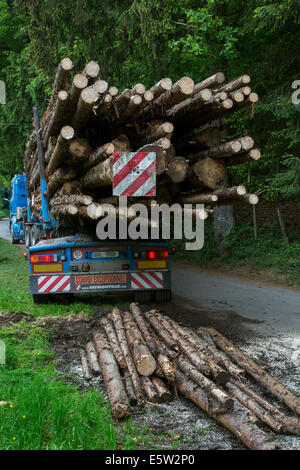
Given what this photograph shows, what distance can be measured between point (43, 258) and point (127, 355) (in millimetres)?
3773

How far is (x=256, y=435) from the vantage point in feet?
10.3

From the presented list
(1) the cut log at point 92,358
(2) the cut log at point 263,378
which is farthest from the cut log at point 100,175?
(2) the cut log at point 263,378

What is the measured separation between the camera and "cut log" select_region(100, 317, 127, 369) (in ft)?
14.9

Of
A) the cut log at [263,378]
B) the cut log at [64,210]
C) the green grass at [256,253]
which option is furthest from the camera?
the green grass at [256,253]

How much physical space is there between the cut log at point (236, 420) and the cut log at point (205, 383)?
0.15ft

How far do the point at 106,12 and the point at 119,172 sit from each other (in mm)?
9008

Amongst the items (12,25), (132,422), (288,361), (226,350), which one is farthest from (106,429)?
(12,25)

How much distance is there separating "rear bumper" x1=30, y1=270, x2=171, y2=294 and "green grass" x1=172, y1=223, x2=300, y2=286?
15.6 ft

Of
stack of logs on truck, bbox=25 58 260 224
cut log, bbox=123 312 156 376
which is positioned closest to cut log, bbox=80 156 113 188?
stack of logs on truck, bbox=25 58 260 224

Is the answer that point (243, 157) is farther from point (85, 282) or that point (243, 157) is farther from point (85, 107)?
point (85, 282)

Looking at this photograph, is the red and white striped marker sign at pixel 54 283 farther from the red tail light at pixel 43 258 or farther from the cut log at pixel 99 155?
the cut log at pixel 99 155

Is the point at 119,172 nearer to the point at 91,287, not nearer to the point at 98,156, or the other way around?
the point at 98,156

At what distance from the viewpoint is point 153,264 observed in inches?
318

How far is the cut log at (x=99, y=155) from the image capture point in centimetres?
581
